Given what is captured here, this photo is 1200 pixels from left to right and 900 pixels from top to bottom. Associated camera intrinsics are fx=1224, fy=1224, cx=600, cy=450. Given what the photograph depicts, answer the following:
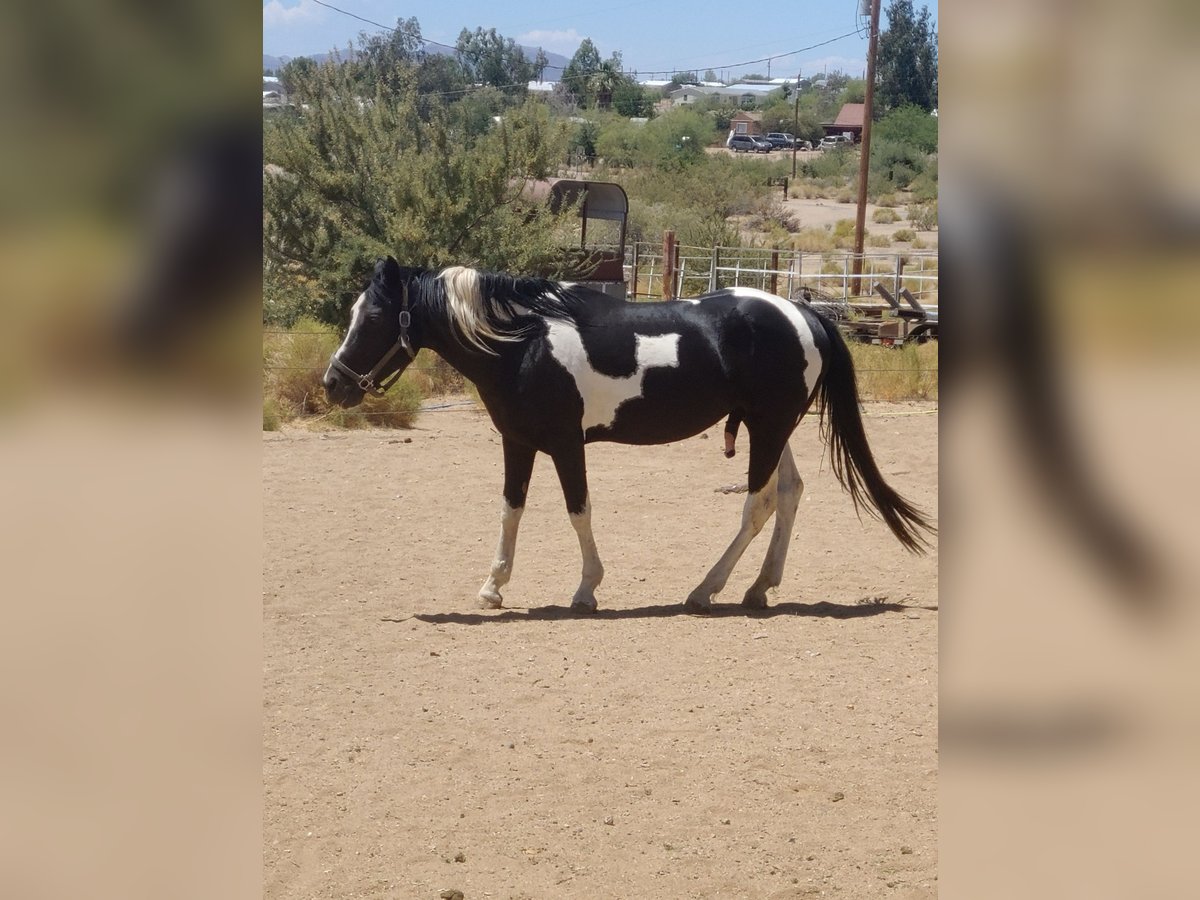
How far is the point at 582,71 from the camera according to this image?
87.3 m

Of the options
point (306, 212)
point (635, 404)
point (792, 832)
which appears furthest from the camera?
point (306, 212)

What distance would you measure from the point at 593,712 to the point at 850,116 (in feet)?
229

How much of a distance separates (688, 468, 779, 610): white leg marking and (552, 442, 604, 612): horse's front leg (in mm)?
484

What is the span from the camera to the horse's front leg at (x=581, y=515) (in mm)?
5742

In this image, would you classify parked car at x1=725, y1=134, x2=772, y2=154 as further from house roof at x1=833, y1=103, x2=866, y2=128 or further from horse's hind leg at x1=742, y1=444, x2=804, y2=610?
horse's hind leg at x1=742, y1=444, x2=804, y2=610

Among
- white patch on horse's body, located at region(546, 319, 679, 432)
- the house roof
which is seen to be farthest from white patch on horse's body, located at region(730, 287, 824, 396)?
the house roof

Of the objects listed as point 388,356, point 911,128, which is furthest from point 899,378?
point 911,128

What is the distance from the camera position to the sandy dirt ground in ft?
10.2
